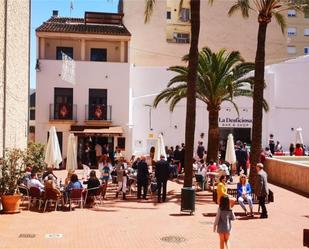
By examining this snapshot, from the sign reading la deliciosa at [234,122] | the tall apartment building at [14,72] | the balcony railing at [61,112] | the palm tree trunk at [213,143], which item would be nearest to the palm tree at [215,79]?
the palm tree trunk at [213,143]

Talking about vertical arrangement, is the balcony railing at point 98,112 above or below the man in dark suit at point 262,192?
above

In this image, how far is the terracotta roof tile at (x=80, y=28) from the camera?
35.2m

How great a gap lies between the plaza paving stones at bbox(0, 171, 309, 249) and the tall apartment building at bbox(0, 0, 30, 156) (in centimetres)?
417

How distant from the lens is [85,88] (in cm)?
3481

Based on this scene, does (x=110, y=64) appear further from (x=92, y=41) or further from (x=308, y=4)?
(x=308, y=4)

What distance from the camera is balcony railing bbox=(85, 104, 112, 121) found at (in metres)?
34.6

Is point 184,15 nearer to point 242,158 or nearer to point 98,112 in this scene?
point 98,112

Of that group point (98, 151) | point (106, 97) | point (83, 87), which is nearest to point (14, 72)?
point (98, 151)

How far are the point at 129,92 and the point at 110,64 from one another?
2.38m

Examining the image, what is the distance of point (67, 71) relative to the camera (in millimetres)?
30312

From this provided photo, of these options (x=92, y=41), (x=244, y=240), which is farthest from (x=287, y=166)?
(x=92, y=41)

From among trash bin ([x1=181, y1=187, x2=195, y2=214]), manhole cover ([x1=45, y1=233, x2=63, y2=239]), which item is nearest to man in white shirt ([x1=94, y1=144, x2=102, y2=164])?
trash bin ([x1=181, y1=187, x2=195, y2=214])

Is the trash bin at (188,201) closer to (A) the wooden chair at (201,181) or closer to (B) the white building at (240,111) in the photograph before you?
(A) the wooden chair at (201,181)

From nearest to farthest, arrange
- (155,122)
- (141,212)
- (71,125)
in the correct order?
(141,212) < (71,125) < (155,122)
